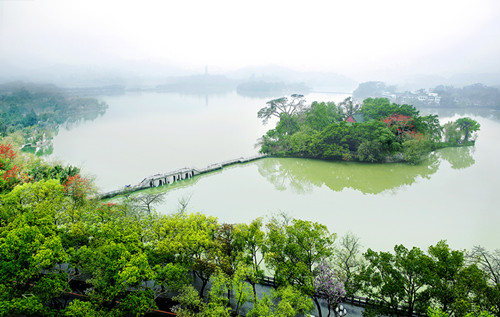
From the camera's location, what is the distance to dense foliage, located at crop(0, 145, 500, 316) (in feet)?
21.9

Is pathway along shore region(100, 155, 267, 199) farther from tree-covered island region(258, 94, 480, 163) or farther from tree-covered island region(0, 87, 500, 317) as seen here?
tree-covered island region(0, 87, 500, 317)

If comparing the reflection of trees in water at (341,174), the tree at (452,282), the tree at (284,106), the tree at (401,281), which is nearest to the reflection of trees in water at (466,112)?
the tree at (284,106)

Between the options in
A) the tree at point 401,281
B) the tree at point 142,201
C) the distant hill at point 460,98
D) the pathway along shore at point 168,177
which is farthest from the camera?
the distant hill at point 460,98

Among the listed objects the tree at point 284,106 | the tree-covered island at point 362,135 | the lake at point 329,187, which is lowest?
the lake at point 329,187

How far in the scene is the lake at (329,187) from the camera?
13148mm

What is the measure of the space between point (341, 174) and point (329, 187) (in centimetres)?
296

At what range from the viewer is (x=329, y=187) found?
18328 millimetres

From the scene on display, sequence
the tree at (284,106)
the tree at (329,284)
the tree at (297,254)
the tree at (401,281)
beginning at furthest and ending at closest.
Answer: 1. the tree at (284,106)
2. the tree at (297,254)
3. the tree at (329,284)
4. the tree at (401,281)

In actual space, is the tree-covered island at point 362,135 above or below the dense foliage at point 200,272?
above

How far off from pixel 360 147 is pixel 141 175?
55.1 ft

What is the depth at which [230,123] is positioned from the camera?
136 feet

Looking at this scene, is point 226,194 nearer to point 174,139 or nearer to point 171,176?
point 171,176

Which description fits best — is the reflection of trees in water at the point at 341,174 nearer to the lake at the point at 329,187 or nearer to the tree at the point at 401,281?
the lake at the point at 329,187

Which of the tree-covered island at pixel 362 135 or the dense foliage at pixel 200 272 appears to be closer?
the dense foliage at pixel 200 272
